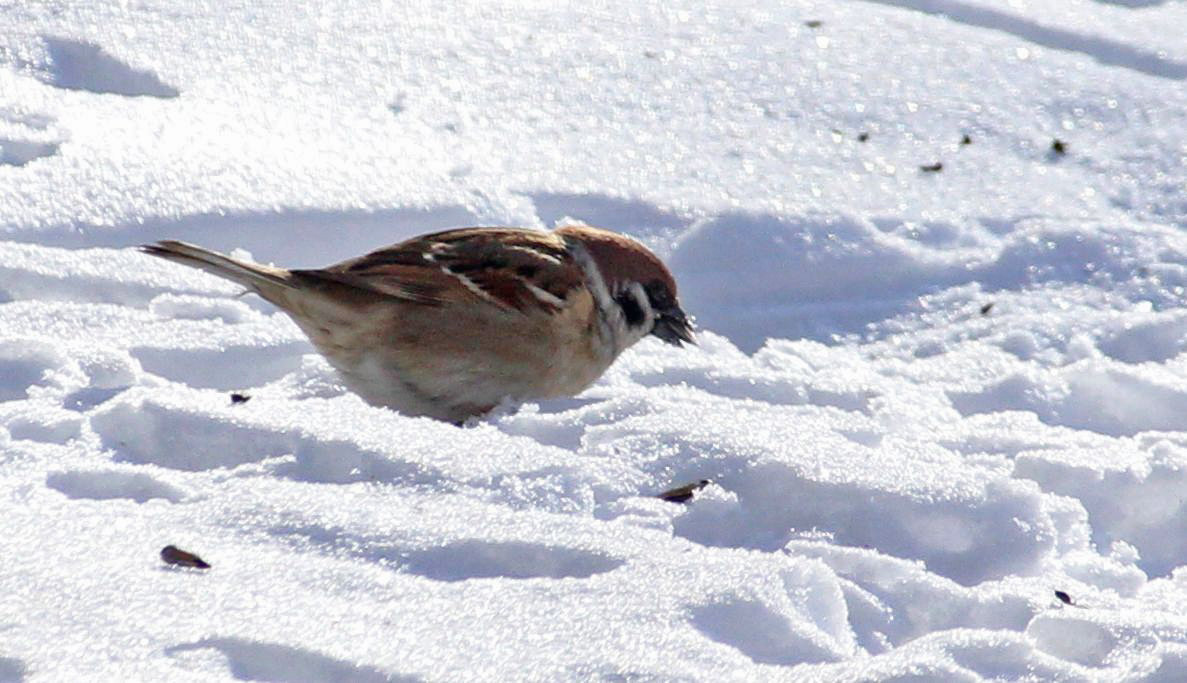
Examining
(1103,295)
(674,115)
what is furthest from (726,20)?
(1103,295)

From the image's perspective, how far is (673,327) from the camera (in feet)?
11.6

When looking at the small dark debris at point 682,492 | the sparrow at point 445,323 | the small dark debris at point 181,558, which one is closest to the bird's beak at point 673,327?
the sparrow at point 445,323

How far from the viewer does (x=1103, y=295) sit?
411 cm

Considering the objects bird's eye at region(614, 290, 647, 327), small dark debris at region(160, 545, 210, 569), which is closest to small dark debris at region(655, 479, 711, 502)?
bird's eye at region(614, 290, 647, 327)

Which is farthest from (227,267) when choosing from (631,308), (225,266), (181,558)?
(181,558)

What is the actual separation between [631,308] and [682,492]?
755mm

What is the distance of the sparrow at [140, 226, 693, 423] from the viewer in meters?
3.20

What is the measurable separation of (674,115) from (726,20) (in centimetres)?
79

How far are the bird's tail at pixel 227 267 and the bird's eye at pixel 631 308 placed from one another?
691 millimetres

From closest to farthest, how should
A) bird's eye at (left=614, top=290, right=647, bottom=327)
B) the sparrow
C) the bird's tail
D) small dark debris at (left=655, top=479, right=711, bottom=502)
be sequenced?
small dark debris at (left=655, top=479, right=711, bottom=502) < the bird's tail < the sparrow < bird's eye at (left=614, top=290, right=647, bottom=327)

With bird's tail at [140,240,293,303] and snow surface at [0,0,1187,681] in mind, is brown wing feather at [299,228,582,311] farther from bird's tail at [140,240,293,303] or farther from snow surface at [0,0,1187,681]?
snow surface at [0,0,1187,681]

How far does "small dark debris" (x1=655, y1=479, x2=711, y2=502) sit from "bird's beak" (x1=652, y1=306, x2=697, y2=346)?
0.77m

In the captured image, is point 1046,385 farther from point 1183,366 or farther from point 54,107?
point 54,107

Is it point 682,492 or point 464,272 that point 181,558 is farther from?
point 464,272
